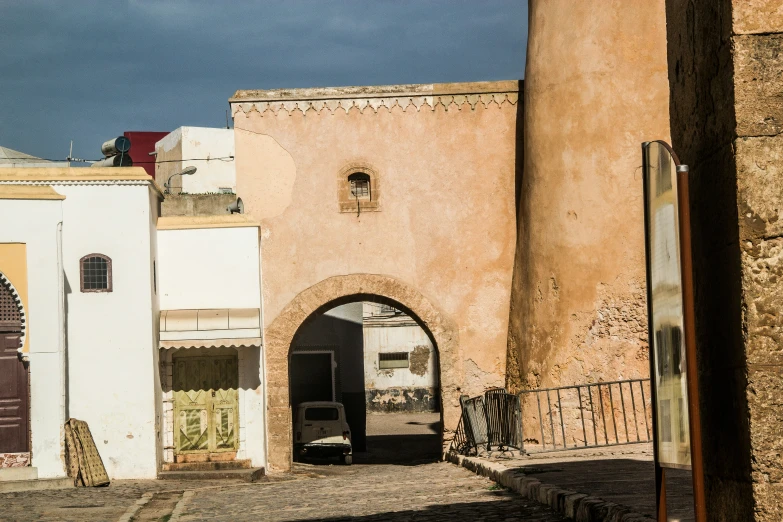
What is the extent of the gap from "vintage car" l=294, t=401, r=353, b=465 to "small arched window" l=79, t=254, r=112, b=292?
7.47 metres

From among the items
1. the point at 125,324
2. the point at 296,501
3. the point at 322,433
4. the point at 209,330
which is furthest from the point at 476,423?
the point at 322,433

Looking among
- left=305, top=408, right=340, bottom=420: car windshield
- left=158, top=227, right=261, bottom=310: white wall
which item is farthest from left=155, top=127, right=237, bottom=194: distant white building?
left=158, top=227, right=261, bottom=310: white wall

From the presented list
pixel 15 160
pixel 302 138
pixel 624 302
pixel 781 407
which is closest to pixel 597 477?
pixel 781 407

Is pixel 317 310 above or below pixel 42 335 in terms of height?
above

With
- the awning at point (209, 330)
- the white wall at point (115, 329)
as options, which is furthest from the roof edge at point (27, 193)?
the awning at point (209, 330)

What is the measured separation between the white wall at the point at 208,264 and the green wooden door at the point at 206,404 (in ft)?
3.62

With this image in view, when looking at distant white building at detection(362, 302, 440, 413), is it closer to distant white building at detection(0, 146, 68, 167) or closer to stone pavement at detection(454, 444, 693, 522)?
distant white building at detection(0, 146, 68, 167)

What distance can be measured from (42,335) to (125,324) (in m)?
1.46

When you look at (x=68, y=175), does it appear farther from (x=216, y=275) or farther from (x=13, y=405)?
(x=13, y=405)

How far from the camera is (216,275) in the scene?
18.1 metres

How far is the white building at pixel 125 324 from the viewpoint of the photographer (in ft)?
52.1

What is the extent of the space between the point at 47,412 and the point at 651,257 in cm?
1365

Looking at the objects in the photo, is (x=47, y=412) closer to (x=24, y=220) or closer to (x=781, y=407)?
(x=24, y=220)

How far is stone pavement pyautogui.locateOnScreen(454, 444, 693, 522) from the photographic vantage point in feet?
21.4
